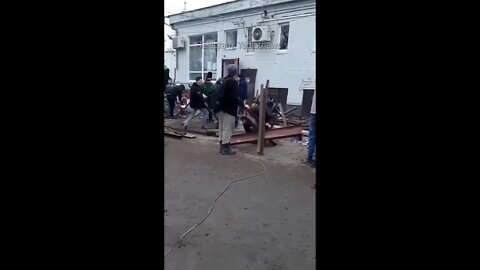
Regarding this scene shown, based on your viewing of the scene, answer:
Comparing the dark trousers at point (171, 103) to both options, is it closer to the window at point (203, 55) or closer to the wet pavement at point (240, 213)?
the window at point (203, 55)

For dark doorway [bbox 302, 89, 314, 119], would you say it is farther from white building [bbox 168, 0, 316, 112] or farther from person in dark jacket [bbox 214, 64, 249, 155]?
person in dark jacket [bbox 214, 64, 249, 155]

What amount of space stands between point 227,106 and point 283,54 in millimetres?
7621

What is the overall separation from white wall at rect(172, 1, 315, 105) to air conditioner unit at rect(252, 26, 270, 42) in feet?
0.90

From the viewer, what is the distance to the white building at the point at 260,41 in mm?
12852

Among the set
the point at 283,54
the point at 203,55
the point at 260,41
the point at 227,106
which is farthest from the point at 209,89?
the point at 203,55

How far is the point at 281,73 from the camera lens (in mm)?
13703

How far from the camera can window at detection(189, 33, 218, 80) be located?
16281mm

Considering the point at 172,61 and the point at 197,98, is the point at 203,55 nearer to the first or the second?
the point at 172,61

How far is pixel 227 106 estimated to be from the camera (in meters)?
6.57

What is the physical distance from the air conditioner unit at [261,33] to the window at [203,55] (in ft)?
8.86

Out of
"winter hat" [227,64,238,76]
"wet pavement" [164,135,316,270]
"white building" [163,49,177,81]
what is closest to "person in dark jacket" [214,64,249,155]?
"winter hat" [227,64,238,76]

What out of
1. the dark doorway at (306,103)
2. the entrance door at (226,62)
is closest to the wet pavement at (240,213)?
the dark doorway at (306,103)
